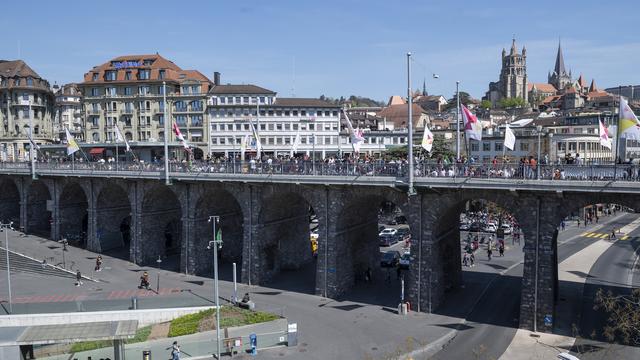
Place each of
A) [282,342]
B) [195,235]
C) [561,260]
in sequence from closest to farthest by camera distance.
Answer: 1. [282,342]
2. [195,235]
3. [561,260]

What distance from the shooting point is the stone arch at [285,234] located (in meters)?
42.9

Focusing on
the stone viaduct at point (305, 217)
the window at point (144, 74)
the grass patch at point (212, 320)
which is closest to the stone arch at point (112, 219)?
the stone viaduct at point (305, 217)

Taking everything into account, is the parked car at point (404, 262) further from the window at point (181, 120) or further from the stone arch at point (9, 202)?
the window at point (181, 120)

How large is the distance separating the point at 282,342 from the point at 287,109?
66029 mm

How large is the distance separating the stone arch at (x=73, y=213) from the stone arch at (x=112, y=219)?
4.27 meters

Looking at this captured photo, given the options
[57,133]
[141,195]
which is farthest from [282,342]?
[57,133]

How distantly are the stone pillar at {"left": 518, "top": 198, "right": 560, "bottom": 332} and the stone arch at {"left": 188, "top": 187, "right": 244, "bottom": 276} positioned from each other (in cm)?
2462

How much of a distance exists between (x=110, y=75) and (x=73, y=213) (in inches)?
1492

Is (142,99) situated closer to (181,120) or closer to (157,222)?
(181,120)

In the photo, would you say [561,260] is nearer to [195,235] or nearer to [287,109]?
[195,235]

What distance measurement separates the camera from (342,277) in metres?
41.2

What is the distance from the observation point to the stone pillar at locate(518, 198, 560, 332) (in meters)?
31.5

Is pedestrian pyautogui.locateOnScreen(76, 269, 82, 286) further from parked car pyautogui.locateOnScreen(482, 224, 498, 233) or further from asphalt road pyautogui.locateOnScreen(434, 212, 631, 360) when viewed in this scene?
parked car pyautogui.locateOnScreen(482, 224, 498, 233)

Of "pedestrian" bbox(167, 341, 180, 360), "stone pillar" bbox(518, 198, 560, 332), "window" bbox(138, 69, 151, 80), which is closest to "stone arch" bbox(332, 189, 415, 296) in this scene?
"stone pillar" bbox(518, 198, 560, 332)
